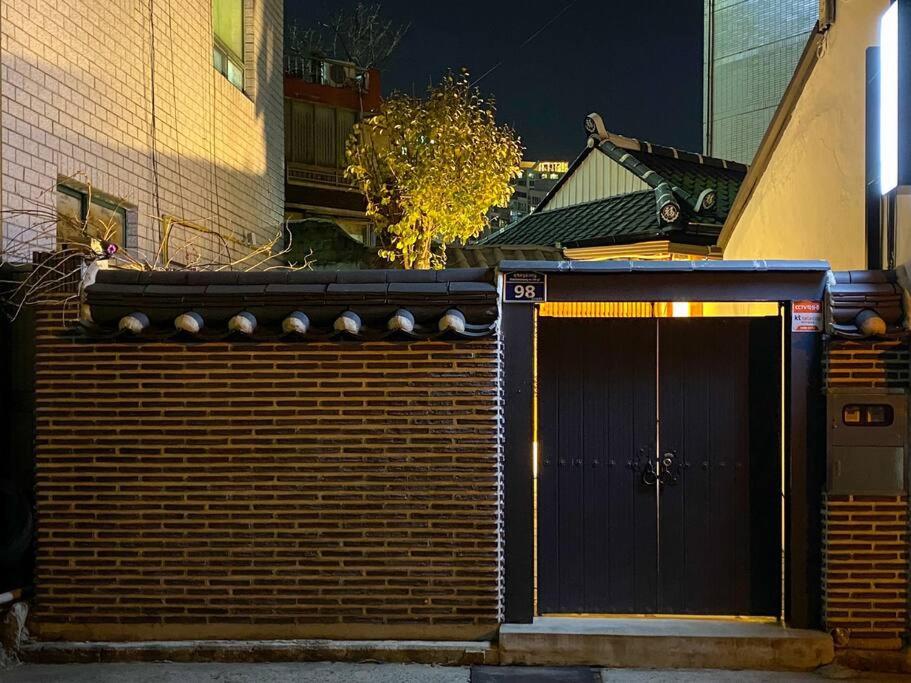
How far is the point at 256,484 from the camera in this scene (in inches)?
270

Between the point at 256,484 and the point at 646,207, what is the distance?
10.3 meters

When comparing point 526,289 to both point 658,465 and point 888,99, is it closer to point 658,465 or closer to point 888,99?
point 658,465

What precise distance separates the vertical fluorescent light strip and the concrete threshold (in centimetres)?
507

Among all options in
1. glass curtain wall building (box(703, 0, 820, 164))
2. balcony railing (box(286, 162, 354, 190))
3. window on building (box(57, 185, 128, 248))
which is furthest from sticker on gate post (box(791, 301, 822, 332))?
balcony railing (box(286, 162, 354, 190))

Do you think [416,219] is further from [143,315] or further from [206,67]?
[143,315]

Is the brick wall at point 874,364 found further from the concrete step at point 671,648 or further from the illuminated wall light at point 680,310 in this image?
the illuminated wall light at point 680,310

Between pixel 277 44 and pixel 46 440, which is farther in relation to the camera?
pixel 277 44

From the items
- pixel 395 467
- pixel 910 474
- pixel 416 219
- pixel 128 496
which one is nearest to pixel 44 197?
→ pixel 128 496

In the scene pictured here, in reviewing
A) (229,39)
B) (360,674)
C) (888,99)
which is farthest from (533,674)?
(229,39)

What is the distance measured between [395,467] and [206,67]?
676cm

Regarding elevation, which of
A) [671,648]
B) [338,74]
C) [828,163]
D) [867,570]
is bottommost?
[671,648]

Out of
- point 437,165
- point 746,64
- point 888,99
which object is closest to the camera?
point 888,99

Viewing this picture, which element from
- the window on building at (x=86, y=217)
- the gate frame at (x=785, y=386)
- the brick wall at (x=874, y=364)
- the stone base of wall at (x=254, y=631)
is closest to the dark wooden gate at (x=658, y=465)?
the gate frame at (x=785, y=386)

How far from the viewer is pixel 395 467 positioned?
684cm
